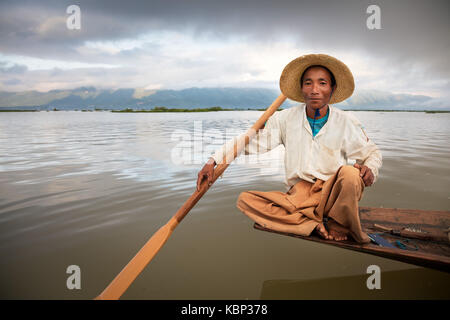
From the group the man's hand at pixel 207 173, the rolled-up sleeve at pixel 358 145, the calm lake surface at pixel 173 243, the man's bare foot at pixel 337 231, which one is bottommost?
the calm lake surface at pixel 173 243

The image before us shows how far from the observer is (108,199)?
12.1ft

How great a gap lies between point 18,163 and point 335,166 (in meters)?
6.44

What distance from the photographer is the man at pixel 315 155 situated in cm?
208

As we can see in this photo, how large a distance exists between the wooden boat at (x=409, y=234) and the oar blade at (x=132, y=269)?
0.77 metres

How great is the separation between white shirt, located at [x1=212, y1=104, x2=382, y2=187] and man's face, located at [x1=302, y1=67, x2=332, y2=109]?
0.17m

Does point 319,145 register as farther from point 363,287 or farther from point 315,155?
point 363,287

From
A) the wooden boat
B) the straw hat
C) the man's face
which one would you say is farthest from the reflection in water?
the straw hat

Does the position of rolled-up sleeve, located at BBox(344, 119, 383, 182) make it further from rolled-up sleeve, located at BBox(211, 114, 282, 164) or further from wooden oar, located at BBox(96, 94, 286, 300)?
wooden oar, located at BBox(96, 94, 286, 300)

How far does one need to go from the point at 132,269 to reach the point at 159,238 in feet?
Answer: 1.04

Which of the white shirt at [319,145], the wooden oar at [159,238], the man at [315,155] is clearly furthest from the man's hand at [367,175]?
the wooden oar at [159,238]

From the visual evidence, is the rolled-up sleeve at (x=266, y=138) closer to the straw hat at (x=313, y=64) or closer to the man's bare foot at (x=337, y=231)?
the straw hat at (x=313, y=64)

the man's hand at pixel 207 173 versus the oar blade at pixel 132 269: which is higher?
the man's hand at pixel 207 173
